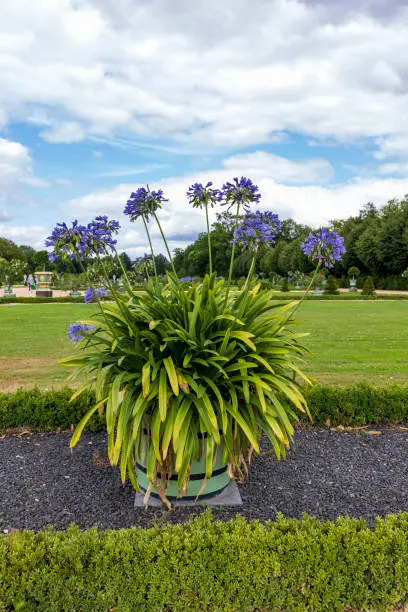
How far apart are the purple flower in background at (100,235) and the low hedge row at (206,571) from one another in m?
1.71

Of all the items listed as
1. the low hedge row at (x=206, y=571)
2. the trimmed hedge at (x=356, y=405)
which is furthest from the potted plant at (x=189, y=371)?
the trimmed hedge at (x=356, y=405)

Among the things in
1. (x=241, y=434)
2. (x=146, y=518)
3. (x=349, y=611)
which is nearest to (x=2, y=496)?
(x=146, y=518)

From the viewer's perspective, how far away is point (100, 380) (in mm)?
2809

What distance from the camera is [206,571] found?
204 cm

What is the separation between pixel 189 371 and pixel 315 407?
74.3 inches

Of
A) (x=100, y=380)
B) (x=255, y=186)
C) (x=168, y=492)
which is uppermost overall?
(x=255, y=186)

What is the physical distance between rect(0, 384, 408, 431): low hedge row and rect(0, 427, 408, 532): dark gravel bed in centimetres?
16

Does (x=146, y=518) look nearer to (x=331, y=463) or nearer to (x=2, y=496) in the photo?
(x=2, y=496)

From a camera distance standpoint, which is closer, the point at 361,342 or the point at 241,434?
the point at 241,434

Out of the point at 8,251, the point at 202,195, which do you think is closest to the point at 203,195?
the point at 202,195

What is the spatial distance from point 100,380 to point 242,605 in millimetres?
1443

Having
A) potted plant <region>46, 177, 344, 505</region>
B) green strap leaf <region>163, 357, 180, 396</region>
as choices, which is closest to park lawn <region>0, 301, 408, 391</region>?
potted plant <region>46, 177, 344, 505</region>

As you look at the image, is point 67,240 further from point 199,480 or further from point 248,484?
point 248,484

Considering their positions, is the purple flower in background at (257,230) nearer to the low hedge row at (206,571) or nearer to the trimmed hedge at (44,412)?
the low hedge row at (206,571)
